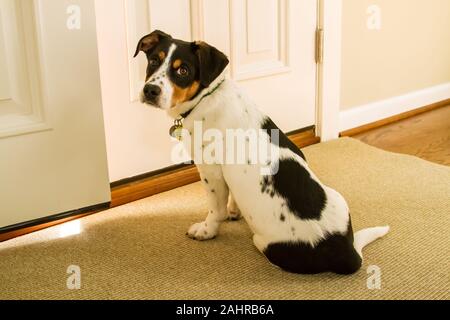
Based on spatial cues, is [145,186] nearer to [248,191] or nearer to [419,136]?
[248,191]

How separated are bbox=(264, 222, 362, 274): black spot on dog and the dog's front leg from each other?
25cm

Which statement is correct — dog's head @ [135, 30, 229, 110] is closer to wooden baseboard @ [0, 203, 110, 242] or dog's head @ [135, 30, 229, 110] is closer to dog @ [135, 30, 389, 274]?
dog @ [135, 30, 389, 274]

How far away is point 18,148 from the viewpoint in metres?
1.73

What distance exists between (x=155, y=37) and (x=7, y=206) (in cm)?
69

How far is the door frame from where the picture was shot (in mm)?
2574

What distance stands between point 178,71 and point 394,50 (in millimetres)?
1835

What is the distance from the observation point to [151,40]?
1654mm

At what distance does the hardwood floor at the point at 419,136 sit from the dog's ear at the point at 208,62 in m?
1.33

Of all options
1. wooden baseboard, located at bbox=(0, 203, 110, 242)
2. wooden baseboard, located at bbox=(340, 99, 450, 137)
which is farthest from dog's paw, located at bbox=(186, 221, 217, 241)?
wooden baseboard, located at bbox=(340, 99, 450, 137)

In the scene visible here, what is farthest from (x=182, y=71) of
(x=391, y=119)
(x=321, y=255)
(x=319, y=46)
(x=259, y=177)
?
(x=391, y=119)

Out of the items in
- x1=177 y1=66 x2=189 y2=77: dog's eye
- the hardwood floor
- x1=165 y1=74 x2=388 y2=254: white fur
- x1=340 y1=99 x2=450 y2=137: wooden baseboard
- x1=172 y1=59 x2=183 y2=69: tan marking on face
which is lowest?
the hardwood floor
